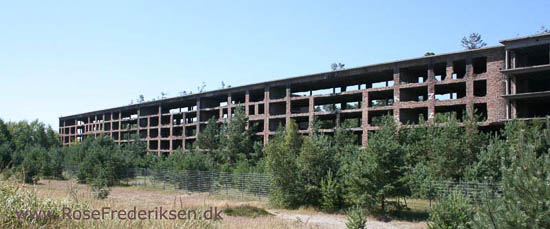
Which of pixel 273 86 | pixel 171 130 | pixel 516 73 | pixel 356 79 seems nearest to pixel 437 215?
pixel 516 73

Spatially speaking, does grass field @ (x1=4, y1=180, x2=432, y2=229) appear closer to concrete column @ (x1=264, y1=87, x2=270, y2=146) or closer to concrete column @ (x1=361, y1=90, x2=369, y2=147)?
concrete column @ (x1=361, y1=90, x2=369, y2=147)

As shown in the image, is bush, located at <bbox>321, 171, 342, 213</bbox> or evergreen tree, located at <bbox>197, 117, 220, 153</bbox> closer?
bush, located at <bbox>321, 171, 342, 213</bbox>

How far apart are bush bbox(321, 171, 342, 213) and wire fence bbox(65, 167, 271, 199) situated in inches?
245

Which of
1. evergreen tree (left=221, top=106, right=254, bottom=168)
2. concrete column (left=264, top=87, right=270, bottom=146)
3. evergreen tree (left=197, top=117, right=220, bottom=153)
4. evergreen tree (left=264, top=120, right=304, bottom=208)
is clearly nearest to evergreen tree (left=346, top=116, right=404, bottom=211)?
evergreen tree (left=264, top=120, right=304, bottom=208)

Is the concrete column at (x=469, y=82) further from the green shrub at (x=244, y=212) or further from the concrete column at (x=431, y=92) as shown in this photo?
the green shrub at (x=244, y=212)

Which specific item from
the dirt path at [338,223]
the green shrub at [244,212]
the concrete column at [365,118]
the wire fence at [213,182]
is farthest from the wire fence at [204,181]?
the concrete column at [365,118]

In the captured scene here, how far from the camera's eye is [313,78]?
43188mm

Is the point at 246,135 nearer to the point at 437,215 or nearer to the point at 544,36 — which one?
the point at 544,36

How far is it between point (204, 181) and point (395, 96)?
18.2 m

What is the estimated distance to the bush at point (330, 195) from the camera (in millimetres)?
24594

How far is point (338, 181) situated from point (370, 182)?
3239mm

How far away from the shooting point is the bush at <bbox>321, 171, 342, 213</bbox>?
2459 cm

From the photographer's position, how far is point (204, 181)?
120 ft

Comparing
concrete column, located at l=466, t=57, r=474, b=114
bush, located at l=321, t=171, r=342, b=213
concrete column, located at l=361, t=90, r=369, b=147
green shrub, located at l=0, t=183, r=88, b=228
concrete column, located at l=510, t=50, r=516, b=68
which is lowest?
bush, located at l=321, t=171, r=342, b=213
